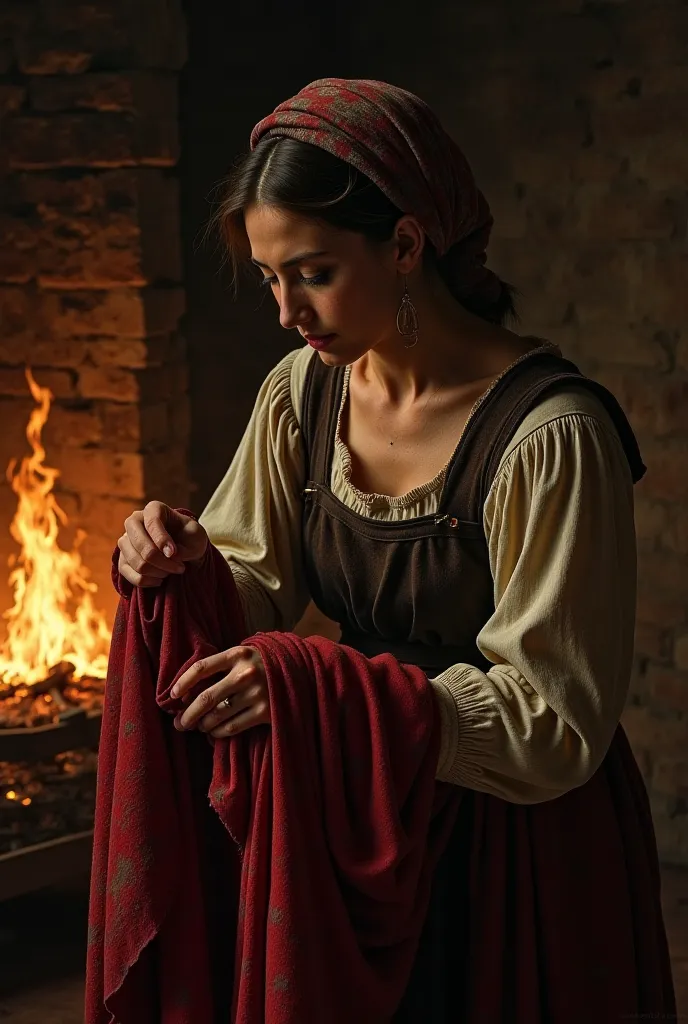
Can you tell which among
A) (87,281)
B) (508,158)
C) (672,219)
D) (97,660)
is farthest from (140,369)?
(672,219)

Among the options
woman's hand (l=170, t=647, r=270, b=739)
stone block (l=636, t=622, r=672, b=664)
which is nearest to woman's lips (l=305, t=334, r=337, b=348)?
woman's hand (l=170, t=647, r=270, b=739)

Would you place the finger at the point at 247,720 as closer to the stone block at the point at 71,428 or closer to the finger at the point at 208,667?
the finger at the point at 208,667

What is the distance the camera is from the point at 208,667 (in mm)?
1607

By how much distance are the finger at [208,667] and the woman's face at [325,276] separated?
0.42 m

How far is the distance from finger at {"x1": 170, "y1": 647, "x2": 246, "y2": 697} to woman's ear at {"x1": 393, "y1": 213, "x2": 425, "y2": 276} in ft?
1.76

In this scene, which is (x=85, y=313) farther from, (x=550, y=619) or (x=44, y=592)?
(x=550, y=619)

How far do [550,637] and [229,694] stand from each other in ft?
1.27

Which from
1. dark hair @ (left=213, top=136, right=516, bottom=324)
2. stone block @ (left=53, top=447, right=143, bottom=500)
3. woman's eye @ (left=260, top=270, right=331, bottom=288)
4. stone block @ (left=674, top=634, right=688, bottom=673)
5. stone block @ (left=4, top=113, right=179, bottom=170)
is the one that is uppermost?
dark hair @ (left=213, top=136, right=516, bottom=324)

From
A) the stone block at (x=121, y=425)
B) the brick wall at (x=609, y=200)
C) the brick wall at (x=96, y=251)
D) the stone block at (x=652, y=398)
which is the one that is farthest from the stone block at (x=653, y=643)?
the stone block at (x=121, y=425)

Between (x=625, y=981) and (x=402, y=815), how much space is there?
0.40m

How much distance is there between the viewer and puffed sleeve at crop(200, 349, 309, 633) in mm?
1947

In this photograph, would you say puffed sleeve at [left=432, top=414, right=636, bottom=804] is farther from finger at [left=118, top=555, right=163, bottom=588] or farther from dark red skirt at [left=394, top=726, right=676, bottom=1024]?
finger at [left=118, top=555, right=163, bottom=588]

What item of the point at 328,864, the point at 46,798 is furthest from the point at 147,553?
the point at 46,798

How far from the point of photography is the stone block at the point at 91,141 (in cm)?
322
